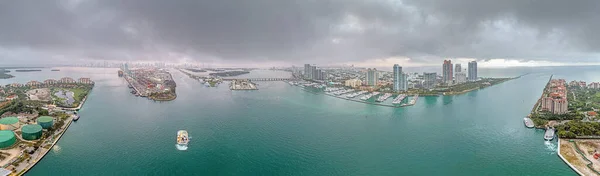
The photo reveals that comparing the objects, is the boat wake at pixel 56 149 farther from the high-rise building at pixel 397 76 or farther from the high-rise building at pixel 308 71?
the high-rise building at pixel 308 71

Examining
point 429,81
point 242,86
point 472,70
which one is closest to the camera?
point 429,81

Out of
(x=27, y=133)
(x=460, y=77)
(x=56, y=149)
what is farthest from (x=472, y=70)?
(x=27, y=133)

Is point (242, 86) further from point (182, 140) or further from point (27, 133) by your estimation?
point (27, 133)

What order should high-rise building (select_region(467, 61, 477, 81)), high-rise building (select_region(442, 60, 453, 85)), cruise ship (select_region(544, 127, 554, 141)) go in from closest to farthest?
cruise ship (select_region(544, 127, 554, 141)), high-rise building (select_region(442, 60, 453, 85)), high-rise building (select_region(467, 61, 477, 81))

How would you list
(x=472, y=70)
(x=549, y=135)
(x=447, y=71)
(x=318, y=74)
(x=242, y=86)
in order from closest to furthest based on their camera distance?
(x=549, y=135)
(x=242, y=86)
(x=447, y=71)
(x=472, y=70)
(x=318, y=74)

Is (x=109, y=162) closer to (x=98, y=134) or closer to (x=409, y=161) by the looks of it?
(x=98, y=134)

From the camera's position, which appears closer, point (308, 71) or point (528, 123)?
point (528, 123)

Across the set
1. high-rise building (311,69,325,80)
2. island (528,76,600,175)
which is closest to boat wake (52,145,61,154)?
island (528,76,600,175)

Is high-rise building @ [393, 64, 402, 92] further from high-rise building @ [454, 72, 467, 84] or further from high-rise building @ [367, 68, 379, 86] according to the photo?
high-rise building @ [454, 72, 467, 84]
